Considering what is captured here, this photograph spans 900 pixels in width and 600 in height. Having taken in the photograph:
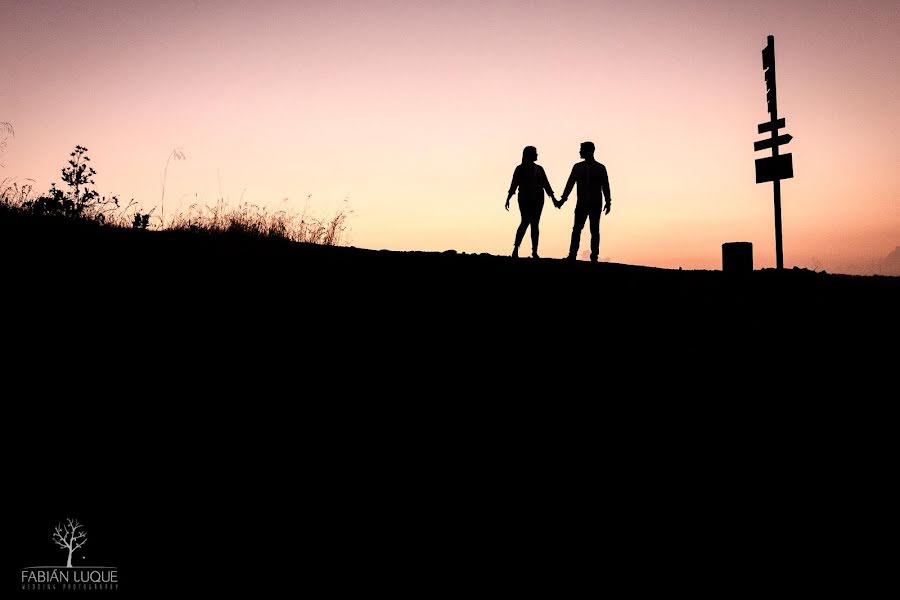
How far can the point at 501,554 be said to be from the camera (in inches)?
125

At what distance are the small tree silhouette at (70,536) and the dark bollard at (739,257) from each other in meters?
9.34

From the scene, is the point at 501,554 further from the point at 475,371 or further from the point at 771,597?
the point at 475,371

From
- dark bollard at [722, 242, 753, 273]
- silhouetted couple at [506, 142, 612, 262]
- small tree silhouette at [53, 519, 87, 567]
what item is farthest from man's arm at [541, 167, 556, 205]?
small tree silhouette at [53, 519, 87, 567]

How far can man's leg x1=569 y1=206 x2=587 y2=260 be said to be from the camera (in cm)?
1054

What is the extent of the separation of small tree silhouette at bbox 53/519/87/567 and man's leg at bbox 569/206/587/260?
8.72m

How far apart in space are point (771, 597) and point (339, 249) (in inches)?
256

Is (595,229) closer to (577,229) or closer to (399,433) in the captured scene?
(577,229)

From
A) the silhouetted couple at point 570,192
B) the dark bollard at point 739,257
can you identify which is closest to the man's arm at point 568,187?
the silhouetted couple at point 570,192

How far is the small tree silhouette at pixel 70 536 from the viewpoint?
2.94 metres

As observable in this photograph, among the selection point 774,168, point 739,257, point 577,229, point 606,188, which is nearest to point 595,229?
point 577,229

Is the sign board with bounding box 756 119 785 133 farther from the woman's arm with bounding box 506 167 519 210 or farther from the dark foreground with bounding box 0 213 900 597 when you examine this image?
the dark foreground with bounding box 0 213 900 597

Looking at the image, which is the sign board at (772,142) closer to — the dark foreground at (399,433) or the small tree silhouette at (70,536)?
the dark foreground at (399,433)

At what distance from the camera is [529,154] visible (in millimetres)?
10656

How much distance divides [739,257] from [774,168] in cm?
289
